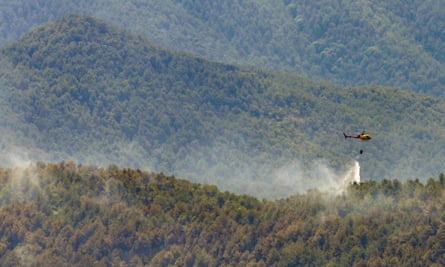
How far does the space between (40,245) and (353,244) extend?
2587 cm

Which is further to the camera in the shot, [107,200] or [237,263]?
[107,200]

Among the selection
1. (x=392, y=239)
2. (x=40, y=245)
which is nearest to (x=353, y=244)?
(x=392, y=239)

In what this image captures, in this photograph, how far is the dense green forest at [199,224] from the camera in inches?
6467

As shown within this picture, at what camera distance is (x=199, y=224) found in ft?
568

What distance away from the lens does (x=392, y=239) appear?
536 feet

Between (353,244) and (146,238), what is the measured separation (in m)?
17.6

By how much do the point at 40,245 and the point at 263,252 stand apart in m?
18.6

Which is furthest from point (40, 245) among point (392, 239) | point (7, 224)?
point (392, 239)

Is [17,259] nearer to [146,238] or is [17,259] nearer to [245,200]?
[146,238]

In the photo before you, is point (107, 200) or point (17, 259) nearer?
point (17, 259)

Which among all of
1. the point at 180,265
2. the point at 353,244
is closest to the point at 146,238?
the point at 180,265

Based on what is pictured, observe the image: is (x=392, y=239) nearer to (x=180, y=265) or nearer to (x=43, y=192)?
(x=180, y=265)

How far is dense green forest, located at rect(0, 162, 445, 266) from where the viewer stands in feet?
539

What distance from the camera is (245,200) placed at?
591ft
